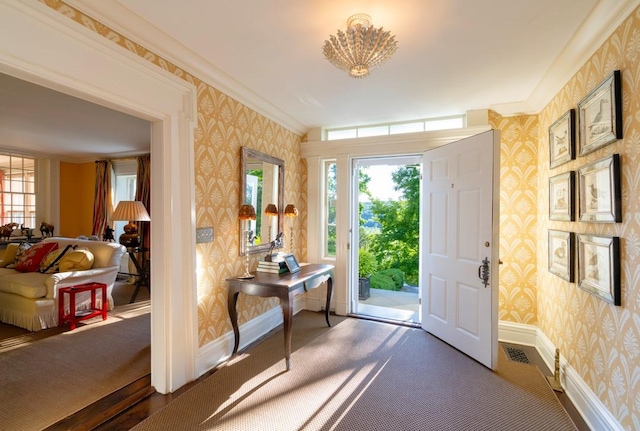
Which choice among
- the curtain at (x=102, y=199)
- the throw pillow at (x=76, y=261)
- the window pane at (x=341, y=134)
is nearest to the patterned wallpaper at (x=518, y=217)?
the window pane at (x=341, y=134)

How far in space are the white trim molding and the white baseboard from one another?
2.69 metres

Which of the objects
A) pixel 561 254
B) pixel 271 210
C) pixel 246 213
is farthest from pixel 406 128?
pixel 246 213

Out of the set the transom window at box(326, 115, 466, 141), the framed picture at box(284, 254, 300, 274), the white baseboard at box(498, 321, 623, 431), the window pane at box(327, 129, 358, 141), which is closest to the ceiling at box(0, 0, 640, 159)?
the transom window at box(326, 115, 466, 141)

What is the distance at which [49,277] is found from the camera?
11.5 feet

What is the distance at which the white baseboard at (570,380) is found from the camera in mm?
1812

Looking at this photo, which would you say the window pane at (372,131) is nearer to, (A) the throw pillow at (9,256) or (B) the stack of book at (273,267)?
(B) the stack of book at (273,267)

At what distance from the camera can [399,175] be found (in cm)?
603

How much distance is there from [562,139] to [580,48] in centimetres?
70

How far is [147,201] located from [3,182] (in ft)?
8.50

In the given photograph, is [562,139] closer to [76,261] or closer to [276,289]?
[276,289]

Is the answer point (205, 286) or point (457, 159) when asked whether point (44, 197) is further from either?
point (457, 159)

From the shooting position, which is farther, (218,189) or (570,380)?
(218,189)

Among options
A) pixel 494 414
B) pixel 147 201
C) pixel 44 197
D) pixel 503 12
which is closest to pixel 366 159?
pixel 503 12

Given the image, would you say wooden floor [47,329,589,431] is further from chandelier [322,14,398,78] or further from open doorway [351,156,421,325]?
open doorway [351,156,421,325]
